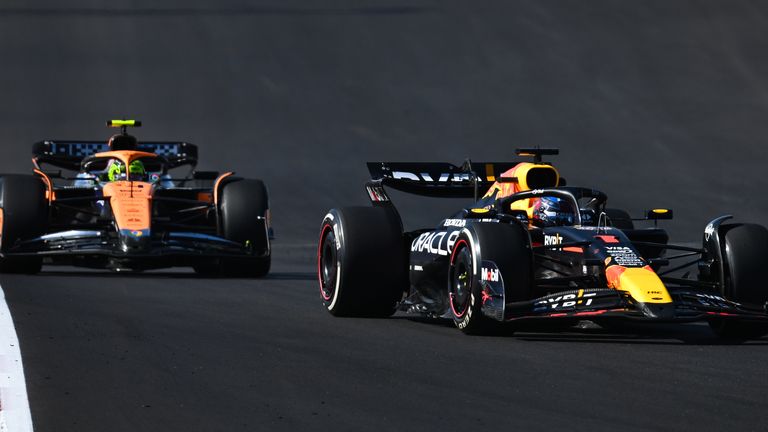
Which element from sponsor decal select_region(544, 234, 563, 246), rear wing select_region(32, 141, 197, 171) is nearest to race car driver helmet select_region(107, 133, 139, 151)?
rear wing select_region(32, 141, 197, 171)

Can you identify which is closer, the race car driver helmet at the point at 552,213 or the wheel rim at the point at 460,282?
the wheel rim at the point at 460,282

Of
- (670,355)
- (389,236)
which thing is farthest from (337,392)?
(389,236)

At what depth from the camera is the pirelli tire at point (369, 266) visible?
12086 mm

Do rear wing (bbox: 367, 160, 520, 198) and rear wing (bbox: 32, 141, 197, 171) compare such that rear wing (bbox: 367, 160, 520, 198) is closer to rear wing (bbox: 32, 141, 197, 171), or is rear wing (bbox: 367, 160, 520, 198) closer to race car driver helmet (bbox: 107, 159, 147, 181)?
race car driver helmet (bbox: 107, 159, 147, 181)

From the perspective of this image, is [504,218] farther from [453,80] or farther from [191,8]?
[191,8]

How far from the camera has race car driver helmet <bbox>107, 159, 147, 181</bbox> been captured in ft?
63.6

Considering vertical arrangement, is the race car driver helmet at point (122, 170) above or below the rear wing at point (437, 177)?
above

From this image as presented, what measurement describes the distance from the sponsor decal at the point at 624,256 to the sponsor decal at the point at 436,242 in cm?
131

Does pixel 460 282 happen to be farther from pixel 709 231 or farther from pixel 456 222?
pixel 709 231

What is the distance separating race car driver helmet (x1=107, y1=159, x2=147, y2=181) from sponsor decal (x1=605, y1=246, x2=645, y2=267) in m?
→ 10.3

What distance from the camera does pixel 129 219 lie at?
56.7 ft

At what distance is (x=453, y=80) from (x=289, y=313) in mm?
31274

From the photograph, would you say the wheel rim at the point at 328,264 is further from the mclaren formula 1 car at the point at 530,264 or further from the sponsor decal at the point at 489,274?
the sponsor decal at the point at 489,274

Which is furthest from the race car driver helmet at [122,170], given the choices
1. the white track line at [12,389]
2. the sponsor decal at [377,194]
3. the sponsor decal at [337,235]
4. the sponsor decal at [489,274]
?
the sponsor decal at [489,274]
